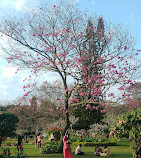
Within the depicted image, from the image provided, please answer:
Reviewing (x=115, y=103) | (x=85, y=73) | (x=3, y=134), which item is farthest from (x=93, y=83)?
(x=3, y=134)

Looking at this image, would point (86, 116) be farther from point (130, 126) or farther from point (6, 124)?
point (130, 126)

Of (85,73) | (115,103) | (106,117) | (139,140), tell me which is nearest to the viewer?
(139,140)

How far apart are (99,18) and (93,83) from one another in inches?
203

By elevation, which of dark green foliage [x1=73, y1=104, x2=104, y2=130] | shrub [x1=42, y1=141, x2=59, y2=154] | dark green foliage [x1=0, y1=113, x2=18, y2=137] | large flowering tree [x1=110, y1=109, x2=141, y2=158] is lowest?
shrub [x1=42, y1=141, x2=59, y2=154]

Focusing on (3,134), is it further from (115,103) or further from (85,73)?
(115,103)

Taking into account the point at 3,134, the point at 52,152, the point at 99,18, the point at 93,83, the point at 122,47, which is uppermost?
the point at 99,18

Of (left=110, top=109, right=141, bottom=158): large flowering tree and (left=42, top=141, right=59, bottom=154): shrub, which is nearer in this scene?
(left=110, top=109, right=141, bottom=158): large flowering tree

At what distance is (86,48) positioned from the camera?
1582cm

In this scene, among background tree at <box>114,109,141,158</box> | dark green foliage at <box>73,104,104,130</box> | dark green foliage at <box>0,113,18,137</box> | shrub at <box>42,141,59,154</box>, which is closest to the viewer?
background tree at <box>114,109,141,158</box>

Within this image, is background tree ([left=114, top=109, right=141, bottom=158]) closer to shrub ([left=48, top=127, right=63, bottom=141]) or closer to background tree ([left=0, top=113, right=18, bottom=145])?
background tree ([left=0, top=113, right=18, bottom=145])

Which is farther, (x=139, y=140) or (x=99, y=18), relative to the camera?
(x=99, y=18)

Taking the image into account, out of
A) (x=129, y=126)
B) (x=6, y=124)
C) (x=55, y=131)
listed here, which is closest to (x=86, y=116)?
(x=55, y=131)

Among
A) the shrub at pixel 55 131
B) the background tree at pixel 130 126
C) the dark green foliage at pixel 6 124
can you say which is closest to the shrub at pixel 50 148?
the dark green foliage at pixel 6 124

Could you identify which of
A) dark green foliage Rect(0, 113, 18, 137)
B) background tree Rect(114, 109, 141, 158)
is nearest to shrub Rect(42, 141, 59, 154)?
dark green foliage Rect(0, 113, 18, 137)
